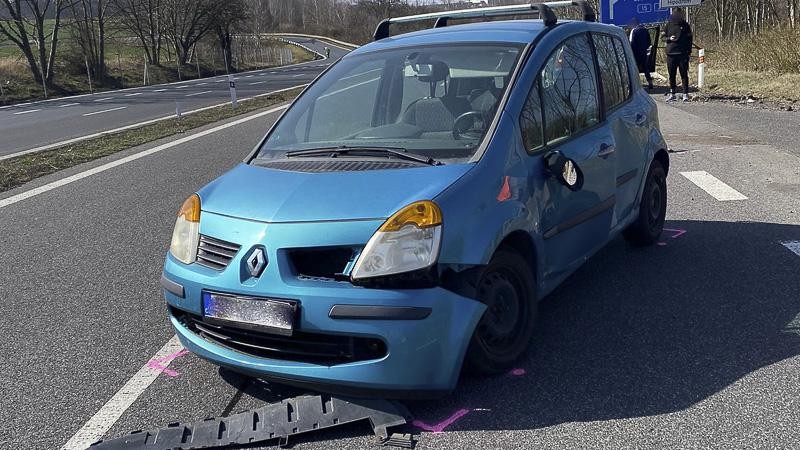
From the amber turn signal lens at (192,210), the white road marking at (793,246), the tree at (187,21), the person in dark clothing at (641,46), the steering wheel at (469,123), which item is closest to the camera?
the amber turn signal lens at (192,210)

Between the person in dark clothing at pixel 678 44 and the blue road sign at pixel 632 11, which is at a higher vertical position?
the blue road sign at pixel 632 11

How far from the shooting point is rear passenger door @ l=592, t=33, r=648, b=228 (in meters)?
5.12

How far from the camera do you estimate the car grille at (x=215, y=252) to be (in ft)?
11.4

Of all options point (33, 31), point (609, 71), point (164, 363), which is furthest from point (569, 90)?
point (33, 31)

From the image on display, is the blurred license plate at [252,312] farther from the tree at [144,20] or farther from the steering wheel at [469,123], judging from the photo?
the tree at [144,20]

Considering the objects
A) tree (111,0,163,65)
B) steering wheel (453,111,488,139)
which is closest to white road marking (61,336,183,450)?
steering wheel (453,111,488,139)

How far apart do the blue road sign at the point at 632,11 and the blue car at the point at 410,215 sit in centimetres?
2178

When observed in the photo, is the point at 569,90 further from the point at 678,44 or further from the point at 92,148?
the point at 678,44

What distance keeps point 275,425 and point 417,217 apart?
1102mm

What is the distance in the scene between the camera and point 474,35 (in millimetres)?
4672

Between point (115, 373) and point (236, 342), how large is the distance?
1.01m

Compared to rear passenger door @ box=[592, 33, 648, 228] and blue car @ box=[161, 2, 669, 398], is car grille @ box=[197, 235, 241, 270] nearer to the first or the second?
blue car @ box=[161, 2, 669, 398]

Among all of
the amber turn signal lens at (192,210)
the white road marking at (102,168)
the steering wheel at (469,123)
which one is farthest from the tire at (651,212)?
the white road marking at (102,168)

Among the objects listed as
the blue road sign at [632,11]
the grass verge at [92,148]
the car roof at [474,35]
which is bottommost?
the grass verge at [92,148]
